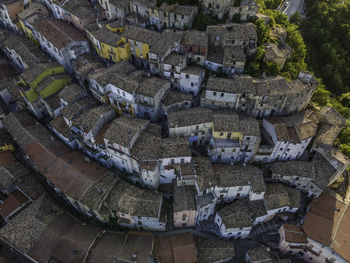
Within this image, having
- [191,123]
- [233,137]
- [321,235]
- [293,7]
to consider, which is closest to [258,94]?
[233,137]

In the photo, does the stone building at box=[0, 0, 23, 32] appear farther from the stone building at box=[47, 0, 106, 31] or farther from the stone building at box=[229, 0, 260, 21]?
the stone building at box=[229, 0, 260, 21]

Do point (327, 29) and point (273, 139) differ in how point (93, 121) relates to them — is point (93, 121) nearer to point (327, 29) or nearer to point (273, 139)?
point (273, 139)

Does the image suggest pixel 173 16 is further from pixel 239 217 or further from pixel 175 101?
pixel 239 217

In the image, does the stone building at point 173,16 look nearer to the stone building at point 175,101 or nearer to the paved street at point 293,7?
the stone building at point 175,101

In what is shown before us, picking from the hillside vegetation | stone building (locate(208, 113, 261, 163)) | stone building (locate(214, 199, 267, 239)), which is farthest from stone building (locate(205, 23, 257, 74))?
stone building (locate(214, 199, 267, 239))

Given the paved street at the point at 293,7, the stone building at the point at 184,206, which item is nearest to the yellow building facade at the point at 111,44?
the stone building at the point at 184,206

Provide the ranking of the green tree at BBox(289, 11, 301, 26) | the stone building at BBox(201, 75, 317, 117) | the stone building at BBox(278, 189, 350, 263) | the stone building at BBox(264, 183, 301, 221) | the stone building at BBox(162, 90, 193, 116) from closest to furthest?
1. the stone building at BBox(278, 189, 350, 263)
2. the stone building at BBox(264, 183, 301, 221)
3. the stone building at BBox(201, 75, 317, 117)
4. the stone building at BBox(162, 90, 193, 116)
5. the green tree at BBox(289, 11, 301, 26)

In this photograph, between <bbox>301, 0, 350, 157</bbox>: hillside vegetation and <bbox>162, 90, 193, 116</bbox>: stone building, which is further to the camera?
<bbox>301, 0, 350, 157</bbox>: hillside vegetation

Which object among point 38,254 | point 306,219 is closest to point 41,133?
point 38,254
